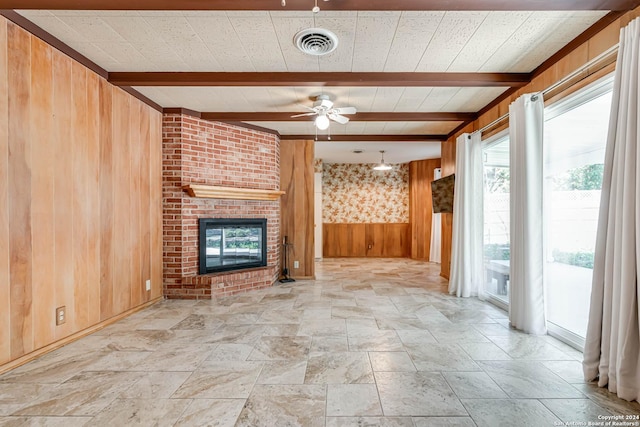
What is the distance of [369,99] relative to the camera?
362cm

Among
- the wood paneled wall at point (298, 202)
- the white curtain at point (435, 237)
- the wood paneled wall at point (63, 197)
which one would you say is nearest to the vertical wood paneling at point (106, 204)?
the wood paneled wall at point (63, 197)

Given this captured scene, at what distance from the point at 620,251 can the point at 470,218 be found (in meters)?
2.23

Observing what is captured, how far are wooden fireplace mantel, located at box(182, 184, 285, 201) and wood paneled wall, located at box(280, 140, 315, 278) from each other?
507 millimetres

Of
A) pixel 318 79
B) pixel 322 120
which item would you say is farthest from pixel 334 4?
pixel 322 120

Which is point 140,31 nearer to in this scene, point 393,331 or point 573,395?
point 393,331

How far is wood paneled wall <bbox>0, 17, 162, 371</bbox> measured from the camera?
2.13 metres

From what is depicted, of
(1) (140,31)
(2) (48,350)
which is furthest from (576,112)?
(2) (48,350)

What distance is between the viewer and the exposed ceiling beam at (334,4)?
1832mm

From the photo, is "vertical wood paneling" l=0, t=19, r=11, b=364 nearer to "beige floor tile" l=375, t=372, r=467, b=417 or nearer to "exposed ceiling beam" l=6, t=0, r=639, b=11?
"exposed ceiling beam" l=6, t=0, r=639, b=11

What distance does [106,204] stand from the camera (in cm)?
304

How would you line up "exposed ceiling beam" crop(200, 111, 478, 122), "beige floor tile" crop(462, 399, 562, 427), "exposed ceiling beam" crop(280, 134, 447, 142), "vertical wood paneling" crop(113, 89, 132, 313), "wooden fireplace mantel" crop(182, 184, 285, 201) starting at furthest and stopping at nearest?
"exposed ceiling beam" crop(280, 134, 447, 142) < "exposed ceiling beam" crop(200, 111, 478, 122) < "wooden fireplace mantel" crop(182, 184, 285, 201) < "vertical wood paneling" crop(113, 89, 132, 313) < "beige floor tile" crop(462, 399, 562, 427)

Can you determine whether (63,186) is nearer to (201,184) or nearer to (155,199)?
(155,199)

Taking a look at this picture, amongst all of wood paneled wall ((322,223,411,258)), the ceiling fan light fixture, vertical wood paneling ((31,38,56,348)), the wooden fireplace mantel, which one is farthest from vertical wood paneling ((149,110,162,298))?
wood paneled wall ((322,223,411,258))

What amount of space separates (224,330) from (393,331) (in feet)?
5.56
